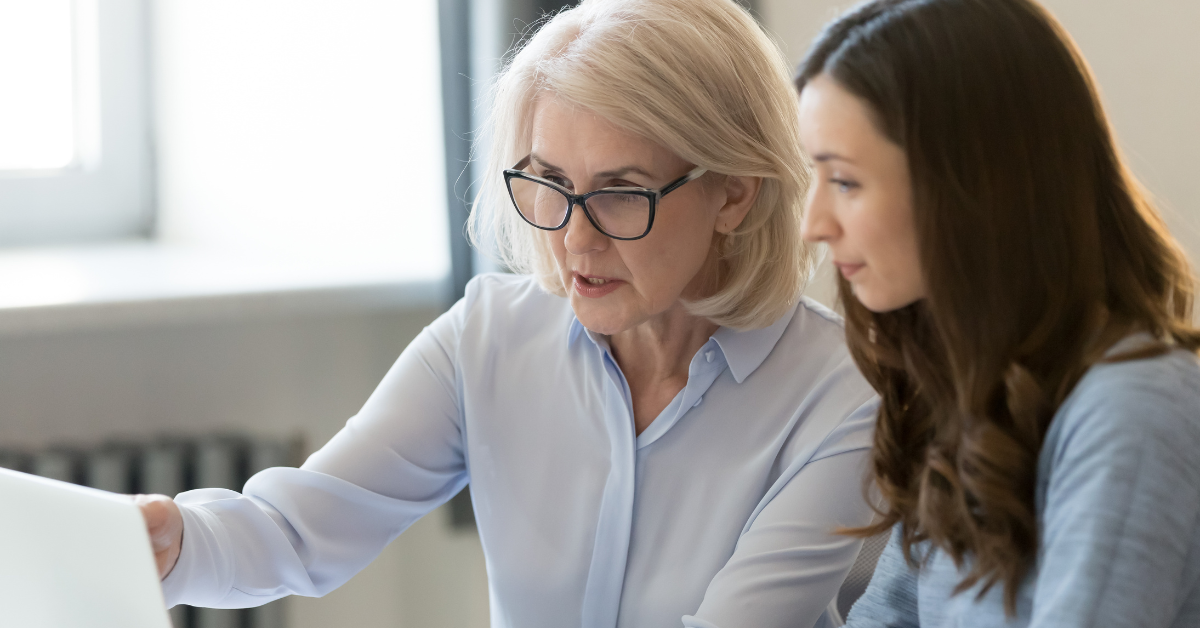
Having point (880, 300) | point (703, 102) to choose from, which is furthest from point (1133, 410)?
point (703, 102)

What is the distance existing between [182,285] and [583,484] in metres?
1.02

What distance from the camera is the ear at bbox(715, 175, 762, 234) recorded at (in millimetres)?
1244

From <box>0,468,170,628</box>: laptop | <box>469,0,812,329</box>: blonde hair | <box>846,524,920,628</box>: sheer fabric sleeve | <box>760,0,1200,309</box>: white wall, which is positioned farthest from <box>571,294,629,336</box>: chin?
<box>760,0,1200,309</box>: white wall

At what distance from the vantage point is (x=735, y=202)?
1.25m

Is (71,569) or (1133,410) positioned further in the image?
(71,569)

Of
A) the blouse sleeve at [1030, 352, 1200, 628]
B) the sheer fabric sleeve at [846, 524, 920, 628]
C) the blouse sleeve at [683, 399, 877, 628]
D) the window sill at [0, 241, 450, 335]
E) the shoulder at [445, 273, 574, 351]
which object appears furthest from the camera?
the window sill at [0, 241, 450, 335]

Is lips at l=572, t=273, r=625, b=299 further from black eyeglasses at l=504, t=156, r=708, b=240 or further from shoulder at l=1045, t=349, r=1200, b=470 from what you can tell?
shoulder at l=1045, t=349, r=1200, b=470

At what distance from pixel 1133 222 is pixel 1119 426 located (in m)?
0.19

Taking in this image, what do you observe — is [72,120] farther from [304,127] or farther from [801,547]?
[801,547]

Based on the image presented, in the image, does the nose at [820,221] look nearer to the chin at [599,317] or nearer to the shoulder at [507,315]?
the chin at [599,317]

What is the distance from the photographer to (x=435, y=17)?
6.80 ft

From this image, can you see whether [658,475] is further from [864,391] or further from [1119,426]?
[1119,426]

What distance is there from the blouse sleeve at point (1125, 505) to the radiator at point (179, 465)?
5.19 feet

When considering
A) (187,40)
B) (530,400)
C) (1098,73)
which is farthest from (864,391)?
(187,40)
